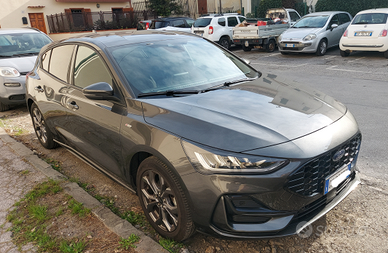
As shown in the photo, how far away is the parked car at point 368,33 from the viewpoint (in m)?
11.4

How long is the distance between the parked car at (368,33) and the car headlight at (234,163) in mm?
11154

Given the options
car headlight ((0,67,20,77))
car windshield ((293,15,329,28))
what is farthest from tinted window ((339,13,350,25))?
car headlight ((0,67,20,77))

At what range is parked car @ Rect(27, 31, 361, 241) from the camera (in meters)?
2.36

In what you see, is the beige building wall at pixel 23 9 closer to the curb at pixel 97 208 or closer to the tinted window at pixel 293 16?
the tinted window at pixel 293 16

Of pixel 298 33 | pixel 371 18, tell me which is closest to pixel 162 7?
pixel 298 33

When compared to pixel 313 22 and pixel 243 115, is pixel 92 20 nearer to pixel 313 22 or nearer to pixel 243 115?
pixel 313 22

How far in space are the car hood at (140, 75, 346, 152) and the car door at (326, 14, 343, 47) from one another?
37.9 feet

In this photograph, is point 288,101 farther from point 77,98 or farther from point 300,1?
point 300,1

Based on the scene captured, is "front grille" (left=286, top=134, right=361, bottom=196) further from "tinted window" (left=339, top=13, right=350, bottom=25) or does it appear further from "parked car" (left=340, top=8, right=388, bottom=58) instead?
"tinted window" (left=339, top=13, right=350, bottom=25)

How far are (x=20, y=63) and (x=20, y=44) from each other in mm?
1089

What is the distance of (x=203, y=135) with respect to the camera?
8.14 ft

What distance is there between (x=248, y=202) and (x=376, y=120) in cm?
420

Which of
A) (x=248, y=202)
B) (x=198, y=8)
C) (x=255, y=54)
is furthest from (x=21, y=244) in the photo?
(x=198, y=8)

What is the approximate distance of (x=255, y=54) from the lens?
50.4 feet
